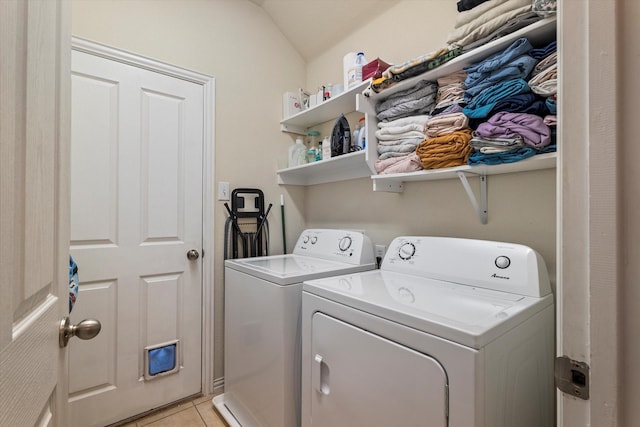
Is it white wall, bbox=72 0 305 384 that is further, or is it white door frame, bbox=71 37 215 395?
white door frame, bbox=71 37 215 395

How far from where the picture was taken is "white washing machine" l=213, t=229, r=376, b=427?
1382 mm

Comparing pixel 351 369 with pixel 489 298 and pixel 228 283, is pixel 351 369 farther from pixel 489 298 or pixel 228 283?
pixel 228 283

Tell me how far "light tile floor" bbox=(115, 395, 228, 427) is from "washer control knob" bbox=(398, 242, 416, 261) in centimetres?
142

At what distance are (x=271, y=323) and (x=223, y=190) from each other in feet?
3.45

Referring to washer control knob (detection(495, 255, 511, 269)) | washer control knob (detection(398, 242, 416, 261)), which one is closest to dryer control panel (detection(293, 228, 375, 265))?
washer control knob (detection(398, 242, 416, 261))

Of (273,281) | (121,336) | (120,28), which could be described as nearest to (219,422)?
(121,336)

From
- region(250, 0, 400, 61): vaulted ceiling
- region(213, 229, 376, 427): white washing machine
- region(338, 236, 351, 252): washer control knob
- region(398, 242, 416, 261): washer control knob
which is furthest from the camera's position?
region(250, 0, 400, 61): vaulted ceiling

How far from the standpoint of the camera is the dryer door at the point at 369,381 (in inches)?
33.0

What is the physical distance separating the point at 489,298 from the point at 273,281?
92 centimetres

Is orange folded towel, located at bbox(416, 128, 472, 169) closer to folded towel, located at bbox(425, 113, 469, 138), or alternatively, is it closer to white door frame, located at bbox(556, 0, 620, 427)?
folded towel, located at bbox(425, 113, 469, 138)

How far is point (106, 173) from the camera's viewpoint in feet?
5.54

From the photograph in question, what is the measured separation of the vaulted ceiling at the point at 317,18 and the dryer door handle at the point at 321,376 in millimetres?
2055

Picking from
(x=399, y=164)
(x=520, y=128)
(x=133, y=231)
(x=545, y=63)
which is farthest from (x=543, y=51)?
(x=133, y=231)

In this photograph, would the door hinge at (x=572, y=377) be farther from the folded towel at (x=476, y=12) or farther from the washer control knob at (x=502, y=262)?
the folded towel at (x=476, y=12)
